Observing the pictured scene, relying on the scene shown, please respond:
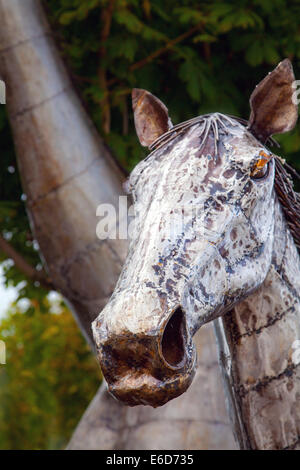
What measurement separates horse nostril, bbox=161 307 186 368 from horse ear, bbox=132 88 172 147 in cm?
67

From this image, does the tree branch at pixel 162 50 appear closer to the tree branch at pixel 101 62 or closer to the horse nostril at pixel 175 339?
the tree branch at pixel 101 62

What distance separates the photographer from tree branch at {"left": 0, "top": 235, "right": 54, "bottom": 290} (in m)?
3.76

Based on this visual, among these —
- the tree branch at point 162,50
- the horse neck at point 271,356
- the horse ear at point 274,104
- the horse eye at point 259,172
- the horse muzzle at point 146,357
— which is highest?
the horse ear at point 274,104

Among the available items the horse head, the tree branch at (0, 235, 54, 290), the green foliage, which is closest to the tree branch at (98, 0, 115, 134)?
the tree branch at (0, 235, 54, 290)

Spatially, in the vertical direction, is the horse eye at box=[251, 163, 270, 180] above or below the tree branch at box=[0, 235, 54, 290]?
above

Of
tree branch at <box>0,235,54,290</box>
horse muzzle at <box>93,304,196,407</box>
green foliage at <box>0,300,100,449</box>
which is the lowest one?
green foliage at <box>0,300,100,449</box>

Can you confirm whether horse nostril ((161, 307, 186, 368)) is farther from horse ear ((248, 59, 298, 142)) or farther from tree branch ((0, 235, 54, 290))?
tree branch ((0, 235, 54, 290))

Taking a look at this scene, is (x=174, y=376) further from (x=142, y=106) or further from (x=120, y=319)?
(x=142, y=106)

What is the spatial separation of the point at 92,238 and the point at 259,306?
5.19 ft

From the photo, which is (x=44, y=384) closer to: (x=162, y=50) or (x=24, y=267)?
(x=24, y=267)

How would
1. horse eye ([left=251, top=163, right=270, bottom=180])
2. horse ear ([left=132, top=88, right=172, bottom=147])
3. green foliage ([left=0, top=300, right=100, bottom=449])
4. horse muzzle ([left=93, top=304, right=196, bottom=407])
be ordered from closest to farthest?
1. horse muzzle ([left=93, top=304, right=196, bottom=407])
2. horse eye ([left=251, top=163, right=270, bottom=180])
3. horse ear ([left=132, top=88, right=172, bottom=147])
4. green foliage ([left=0, top=300, right=100, bottom=449])

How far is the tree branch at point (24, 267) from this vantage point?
376 cm

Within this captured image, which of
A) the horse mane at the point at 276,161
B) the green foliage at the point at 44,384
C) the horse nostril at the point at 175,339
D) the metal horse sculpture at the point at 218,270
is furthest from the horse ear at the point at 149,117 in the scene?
the green foliage at the point at 44,384

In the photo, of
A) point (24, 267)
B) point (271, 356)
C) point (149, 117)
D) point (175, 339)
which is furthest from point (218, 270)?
point (24, 267)
